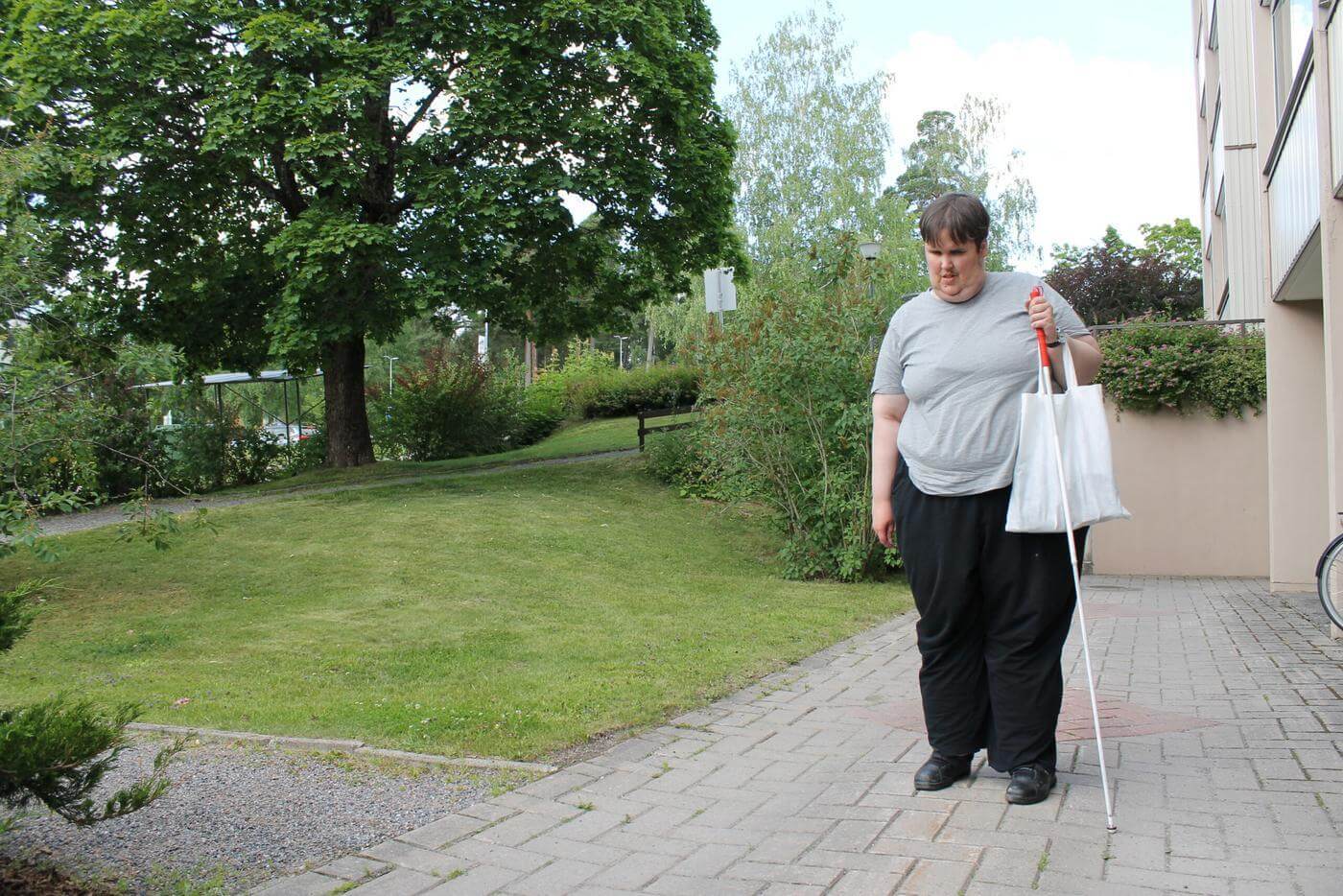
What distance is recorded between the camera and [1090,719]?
522cm

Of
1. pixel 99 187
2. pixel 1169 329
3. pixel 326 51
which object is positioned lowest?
pixel 1169 329

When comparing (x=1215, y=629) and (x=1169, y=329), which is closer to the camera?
(x=1215, y=629)

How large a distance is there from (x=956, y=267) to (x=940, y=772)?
1.87 m

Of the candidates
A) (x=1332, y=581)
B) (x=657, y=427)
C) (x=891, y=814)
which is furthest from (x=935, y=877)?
(x=657, y=427)

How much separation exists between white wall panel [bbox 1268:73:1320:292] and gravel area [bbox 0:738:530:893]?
23.6 feet

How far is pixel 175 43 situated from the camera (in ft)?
49.2

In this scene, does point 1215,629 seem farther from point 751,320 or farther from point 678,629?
point 751,320

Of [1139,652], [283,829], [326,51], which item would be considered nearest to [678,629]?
[1139,652]

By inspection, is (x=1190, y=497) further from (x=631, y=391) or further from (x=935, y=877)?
(x=631, y=391)

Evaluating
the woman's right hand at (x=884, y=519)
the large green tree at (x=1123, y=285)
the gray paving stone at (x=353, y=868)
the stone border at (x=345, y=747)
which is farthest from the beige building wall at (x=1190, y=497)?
the large green tree at (x=1123, y=285)

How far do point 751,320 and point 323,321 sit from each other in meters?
6.91

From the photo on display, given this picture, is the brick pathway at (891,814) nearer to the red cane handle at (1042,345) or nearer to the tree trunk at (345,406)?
the red cane handle at (1042,345)

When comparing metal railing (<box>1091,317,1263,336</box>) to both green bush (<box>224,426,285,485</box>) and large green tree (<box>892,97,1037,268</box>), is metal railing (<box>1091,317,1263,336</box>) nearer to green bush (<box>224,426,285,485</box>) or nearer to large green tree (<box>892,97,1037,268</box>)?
green bush (<box>224,426,285,485</box>)

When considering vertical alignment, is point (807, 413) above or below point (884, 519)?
above
